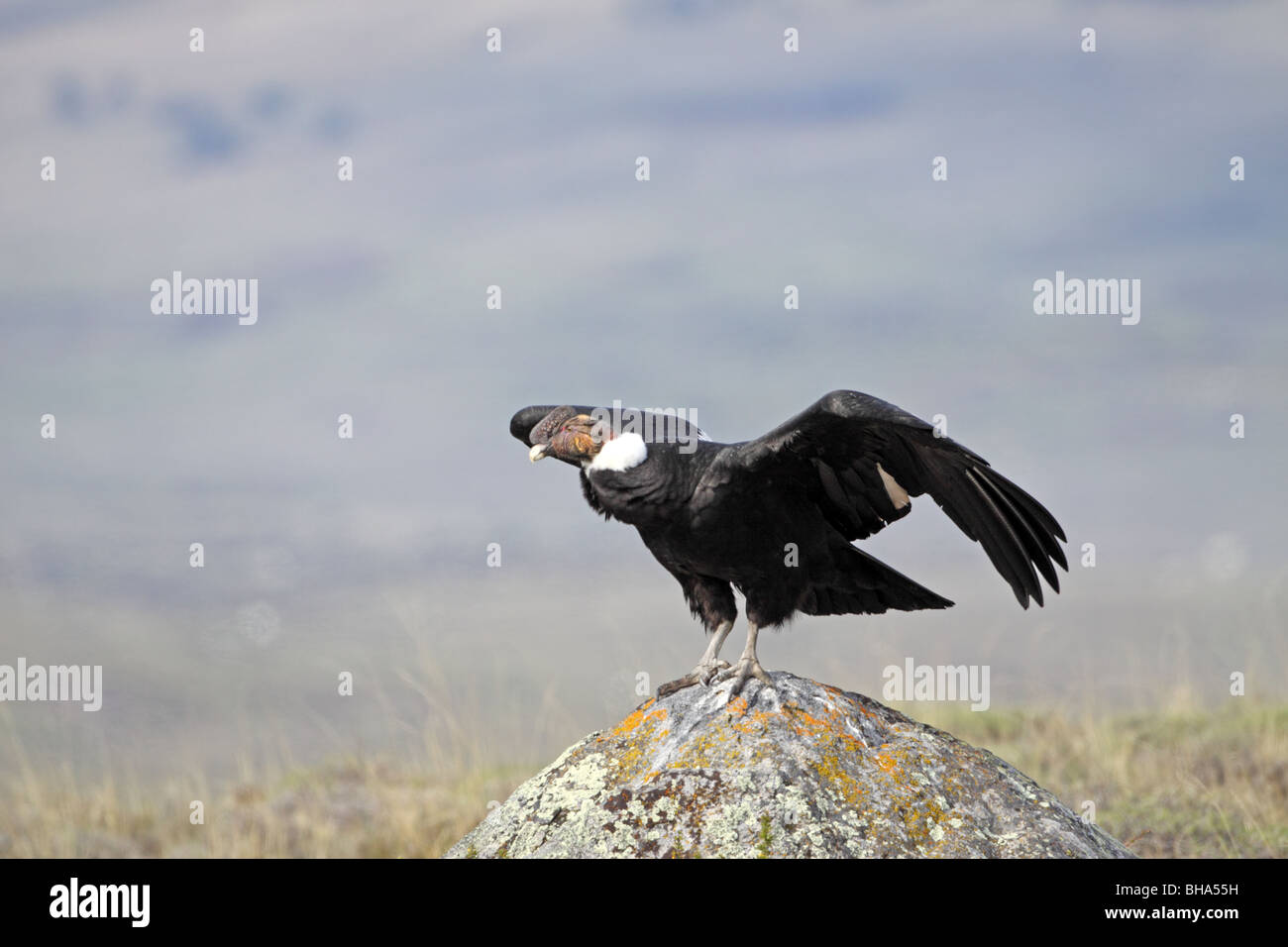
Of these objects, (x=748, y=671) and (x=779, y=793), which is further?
(x=748, y=671)

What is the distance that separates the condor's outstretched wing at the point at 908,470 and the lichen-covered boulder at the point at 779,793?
0.91 meters

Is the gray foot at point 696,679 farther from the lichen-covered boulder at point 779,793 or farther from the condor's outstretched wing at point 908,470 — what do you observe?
the condor's outstretched wing at point 908,470

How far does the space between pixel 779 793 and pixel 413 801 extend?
19.7ft

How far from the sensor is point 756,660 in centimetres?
572

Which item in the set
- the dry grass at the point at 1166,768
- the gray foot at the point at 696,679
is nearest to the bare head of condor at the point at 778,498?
the gray foot at the point at 696,679

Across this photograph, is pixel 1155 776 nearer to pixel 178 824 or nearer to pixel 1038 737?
pixel 1038 737

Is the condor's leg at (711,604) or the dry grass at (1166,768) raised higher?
the condor's leg at (711,604)

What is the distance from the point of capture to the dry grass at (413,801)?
385 inches

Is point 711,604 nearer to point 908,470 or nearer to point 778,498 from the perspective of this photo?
point 778,498

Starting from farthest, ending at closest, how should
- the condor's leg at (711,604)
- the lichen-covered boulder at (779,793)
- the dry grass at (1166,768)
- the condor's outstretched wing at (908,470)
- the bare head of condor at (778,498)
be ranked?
1. the dry grass at (1166,768)
2. the condor's leg at (711,604)
3. the bare head of condor at (778,498)
4. the condor's outstretched wing at (908,470)
5. the lichen-covered boulder at (779,793)

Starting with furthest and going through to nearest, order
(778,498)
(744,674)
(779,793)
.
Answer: (778,498)
(744,674)
(779,793)

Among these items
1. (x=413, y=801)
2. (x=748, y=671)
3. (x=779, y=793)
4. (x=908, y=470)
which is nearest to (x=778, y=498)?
(x=908, y=470)

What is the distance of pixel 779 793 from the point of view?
504 centimetres

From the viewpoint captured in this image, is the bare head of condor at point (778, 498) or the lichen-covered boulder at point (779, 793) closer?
the lichen-covered boulder at point (779, 793)
